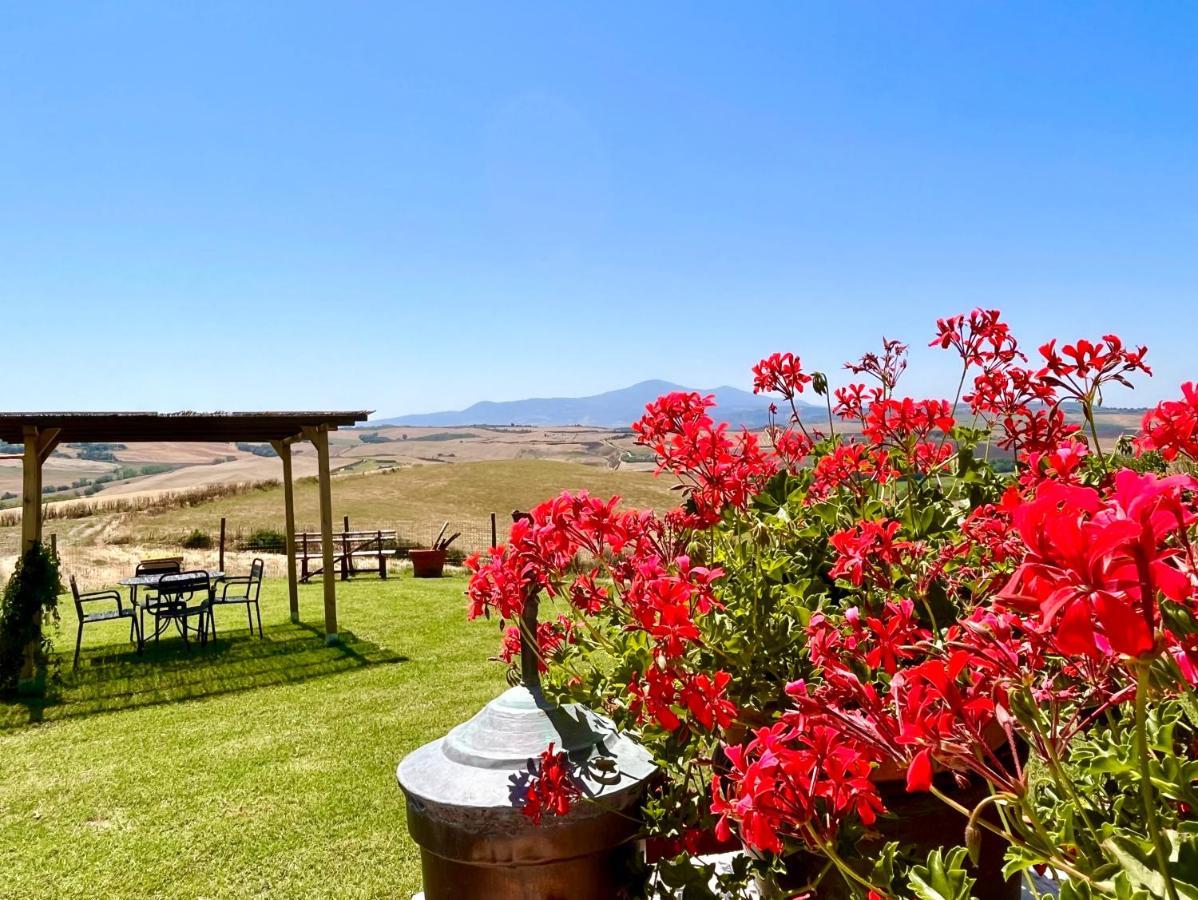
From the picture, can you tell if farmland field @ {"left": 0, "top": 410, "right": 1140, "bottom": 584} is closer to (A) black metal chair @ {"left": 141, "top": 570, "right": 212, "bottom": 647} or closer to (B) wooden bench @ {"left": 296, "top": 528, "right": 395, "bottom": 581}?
(B) wooden bench @ {"left": 296, "top": 528, "right": 395, "bottom": 581}

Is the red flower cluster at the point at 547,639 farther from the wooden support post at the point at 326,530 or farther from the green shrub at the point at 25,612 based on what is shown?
the wooden support post at the point at 326,530

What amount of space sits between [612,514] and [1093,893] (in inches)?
44.2

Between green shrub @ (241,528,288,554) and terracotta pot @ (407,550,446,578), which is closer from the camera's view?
terracotta pot @ (407,550,446,578)

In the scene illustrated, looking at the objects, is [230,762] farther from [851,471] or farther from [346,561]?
[346,561]

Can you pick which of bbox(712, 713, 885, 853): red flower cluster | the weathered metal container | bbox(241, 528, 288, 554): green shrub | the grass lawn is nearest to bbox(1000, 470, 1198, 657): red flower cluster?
bbox(712, 713, 885, 853): red flower cluster

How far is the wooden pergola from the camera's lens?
293 inches

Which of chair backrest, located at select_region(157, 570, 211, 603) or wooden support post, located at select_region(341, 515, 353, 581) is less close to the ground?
chair backrest, located at select_region(157, 570, 211, 603)

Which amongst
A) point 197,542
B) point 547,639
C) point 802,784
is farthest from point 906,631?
point 197,542

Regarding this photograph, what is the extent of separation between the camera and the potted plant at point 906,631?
2.15ft

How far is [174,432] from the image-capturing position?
9.05 meters

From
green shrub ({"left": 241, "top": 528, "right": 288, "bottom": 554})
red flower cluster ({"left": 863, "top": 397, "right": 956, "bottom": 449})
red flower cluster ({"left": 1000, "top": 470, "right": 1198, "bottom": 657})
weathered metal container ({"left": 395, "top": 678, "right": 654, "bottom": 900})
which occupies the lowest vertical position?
green shrub ({"left": 241, "top": 528, "right": 288, "bottom": 554})

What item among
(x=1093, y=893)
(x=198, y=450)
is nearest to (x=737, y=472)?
(x=1093, y=893)

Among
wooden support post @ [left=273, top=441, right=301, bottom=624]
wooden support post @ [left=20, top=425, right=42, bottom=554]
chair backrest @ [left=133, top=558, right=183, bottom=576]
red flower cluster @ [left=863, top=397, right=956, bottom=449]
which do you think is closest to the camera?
red flower cluster @ [left=863, top=397, right=956, bottom=449]

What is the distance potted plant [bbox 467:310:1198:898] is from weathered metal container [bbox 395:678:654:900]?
0.12 metres
